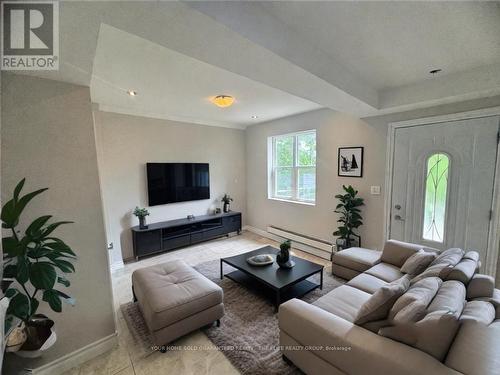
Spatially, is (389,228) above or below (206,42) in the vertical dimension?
below

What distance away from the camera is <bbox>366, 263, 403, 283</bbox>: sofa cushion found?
2.24 m

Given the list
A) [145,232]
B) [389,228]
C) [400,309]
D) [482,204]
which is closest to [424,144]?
[482,204]

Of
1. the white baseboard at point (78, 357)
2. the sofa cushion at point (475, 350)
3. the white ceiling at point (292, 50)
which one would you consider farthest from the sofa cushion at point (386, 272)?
the white baseboard at point (78, 357)

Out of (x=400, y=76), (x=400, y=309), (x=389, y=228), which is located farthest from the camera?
(x=389, y=228)

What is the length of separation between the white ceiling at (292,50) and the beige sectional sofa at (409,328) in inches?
67.7

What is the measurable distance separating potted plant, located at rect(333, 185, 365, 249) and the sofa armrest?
2090mm

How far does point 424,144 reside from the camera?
2777mm

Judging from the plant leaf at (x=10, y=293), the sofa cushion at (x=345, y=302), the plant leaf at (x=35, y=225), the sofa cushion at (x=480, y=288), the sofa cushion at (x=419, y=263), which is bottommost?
the sofa cushion at (x=345, y=302)

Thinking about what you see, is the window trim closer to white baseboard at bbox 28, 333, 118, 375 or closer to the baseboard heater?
the baseboard heater

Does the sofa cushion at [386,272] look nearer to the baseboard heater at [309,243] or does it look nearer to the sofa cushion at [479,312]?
the sofa cushion at [479,312]

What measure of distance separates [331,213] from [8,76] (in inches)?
156

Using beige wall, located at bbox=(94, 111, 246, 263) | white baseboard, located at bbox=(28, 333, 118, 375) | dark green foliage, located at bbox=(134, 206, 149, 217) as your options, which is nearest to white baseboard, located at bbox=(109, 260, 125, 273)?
beige wall, located at bbox=(94, 111, 246, 263)

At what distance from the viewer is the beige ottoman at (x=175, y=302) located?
178 cm

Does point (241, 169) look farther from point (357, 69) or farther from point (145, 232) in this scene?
point (357, 69)
